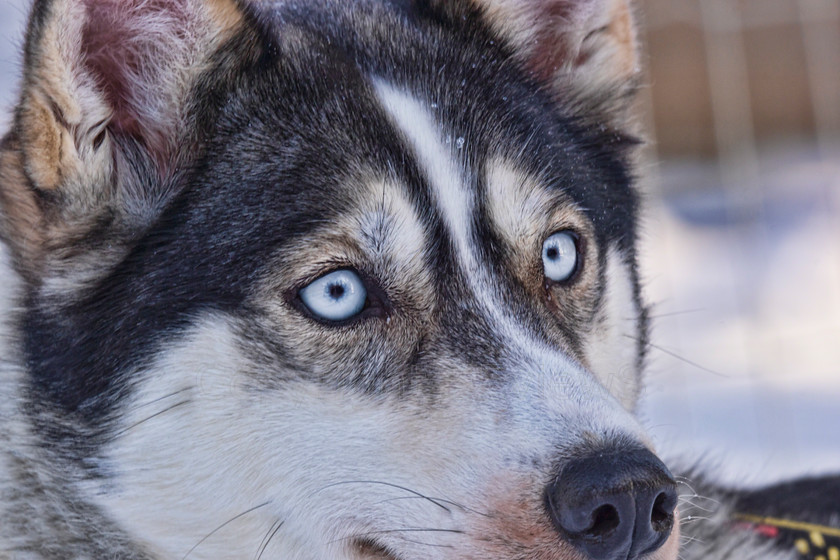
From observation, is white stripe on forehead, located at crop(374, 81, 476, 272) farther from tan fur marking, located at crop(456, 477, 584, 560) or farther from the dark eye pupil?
tan fur marking, located at crop(456, 477, 584, 560)

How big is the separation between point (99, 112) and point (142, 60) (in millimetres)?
133

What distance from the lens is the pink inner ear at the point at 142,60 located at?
5.16ft

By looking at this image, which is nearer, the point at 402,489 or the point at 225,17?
the point at 402,489

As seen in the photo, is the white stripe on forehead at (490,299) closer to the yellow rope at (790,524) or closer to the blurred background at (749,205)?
the yellow rope at (790,524)

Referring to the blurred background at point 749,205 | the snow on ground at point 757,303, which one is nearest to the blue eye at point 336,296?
the snow on ground at point 757,303

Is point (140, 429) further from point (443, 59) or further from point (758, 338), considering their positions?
point (758, 338)

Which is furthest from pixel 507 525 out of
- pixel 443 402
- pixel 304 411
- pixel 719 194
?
pixel 719 194

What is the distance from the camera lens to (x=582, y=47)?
2.09m

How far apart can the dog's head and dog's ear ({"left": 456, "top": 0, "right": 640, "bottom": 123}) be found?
339 mm

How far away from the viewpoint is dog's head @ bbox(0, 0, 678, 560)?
1413 mm

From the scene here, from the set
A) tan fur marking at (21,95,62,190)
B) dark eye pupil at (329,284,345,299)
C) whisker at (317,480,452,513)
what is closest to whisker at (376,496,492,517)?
whisker at (317,480,452,513)

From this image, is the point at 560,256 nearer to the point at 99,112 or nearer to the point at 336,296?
the point at 336,296

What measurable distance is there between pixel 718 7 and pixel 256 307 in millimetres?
5307

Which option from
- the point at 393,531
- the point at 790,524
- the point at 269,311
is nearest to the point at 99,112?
the point at 269,311
